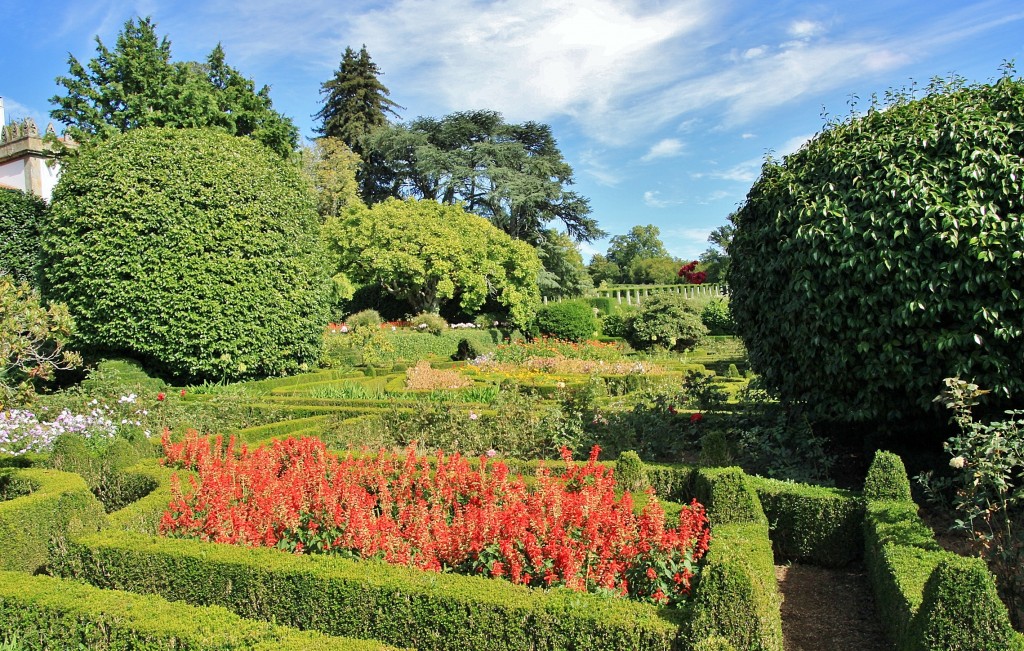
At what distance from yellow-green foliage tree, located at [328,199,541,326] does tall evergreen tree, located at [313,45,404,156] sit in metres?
12.6

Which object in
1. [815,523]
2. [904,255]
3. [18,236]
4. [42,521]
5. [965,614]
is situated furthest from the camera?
[18,236]

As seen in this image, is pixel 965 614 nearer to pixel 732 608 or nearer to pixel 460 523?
pixel 732 608

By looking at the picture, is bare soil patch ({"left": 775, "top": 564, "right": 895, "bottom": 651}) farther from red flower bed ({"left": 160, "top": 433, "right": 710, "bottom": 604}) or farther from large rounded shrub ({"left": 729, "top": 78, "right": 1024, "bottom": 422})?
large rounded shrub ({"left": 729, "top": 78, "right": 1024, "bottom": 422})

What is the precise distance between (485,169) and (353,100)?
373 inches

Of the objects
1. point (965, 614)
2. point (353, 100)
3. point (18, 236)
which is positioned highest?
point (353, 100)

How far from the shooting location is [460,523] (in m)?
3.81

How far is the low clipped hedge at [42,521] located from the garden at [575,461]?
0.02m

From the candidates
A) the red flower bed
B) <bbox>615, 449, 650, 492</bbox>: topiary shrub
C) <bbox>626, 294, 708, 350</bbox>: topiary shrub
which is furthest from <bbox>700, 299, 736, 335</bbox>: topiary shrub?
the red flower bed

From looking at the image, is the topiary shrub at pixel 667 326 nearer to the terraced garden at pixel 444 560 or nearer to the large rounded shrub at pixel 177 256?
the large rounded shrub at pixel 177 256

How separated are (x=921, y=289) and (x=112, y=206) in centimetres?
1102

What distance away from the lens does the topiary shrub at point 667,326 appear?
2005cm

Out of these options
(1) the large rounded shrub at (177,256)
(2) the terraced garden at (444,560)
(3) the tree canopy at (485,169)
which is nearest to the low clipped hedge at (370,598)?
(2) the terraced garden at (444,560)

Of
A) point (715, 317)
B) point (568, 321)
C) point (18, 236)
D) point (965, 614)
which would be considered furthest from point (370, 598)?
point (715, 317)

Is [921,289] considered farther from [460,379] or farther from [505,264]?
[505,264]
